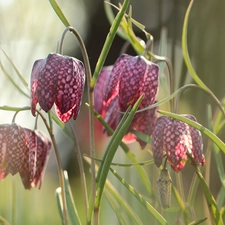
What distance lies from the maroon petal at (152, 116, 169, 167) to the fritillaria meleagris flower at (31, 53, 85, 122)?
0.23 meters

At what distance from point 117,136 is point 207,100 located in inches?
74.6

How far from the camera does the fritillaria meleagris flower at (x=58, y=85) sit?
1.33 meters

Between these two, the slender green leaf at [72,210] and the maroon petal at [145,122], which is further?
the maroon petal at [145,122]

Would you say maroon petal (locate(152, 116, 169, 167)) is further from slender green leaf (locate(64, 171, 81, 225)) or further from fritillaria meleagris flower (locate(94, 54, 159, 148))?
slender green leaf (locate(64, 171, 81, 225))

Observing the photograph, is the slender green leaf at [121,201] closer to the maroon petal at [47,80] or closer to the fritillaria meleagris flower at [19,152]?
the fritillaria meleagris flower at [19,152]

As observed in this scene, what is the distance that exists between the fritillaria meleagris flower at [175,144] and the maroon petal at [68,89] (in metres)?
0.23

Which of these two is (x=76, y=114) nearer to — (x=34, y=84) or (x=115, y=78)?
(x=34, y=84)

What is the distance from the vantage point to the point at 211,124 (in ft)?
5.28

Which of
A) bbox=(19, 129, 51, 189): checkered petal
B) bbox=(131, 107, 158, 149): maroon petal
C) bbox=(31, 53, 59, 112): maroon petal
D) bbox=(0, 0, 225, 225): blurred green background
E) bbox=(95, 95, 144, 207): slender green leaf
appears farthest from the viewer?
bbox=(0, 0, 225, 225): blurred green background

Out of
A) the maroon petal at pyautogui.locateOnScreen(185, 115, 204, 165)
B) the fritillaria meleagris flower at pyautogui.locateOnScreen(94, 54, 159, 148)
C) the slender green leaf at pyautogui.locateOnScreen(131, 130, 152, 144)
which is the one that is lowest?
the slender green leaf at pyautogui.locateOnScreen(131, 130, 152, 144)

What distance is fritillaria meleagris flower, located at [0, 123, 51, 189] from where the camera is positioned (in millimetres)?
1425

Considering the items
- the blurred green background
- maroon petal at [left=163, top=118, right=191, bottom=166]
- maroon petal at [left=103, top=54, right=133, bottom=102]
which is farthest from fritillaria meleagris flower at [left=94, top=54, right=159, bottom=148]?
the blurred green background

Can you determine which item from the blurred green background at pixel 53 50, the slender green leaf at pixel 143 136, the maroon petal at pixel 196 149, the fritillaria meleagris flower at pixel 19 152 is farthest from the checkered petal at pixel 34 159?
the maroon petal at pixel 196 149

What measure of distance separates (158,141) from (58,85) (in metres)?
0.30
